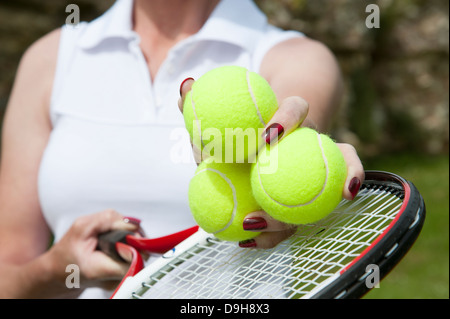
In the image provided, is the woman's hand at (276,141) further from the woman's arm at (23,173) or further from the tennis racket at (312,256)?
the woman's arm at (23,173)

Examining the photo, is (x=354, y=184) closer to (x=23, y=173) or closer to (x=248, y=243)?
(x=248, y=243)

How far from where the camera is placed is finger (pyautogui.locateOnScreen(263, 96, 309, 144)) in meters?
0.64

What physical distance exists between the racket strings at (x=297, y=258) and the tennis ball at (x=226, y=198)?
65 mm

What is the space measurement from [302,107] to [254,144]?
7cm

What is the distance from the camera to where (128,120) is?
40.2 inches

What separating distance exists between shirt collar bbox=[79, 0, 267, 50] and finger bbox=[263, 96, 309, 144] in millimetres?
393

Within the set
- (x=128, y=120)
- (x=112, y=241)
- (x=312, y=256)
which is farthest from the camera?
(x=128, y=120)

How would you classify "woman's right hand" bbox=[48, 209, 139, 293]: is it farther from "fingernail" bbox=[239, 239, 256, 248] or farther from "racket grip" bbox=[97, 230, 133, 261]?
"fingernail" bbox=[239, 239, 256, 248]

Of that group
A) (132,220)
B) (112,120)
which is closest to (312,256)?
(132,220)

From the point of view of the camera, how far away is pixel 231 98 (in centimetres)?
69

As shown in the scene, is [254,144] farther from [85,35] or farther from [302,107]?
[85,35]

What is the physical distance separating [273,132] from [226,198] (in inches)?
5.0

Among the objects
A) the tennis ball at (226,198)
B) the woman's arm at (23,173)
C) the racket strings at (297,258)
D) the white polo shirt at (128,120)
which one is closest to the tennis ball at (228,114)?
the tennis ball at (226,198)
